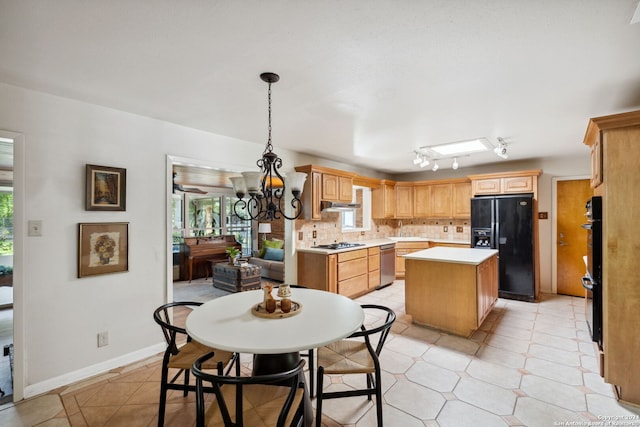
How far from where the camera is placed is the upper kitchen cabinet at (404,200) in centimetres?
632

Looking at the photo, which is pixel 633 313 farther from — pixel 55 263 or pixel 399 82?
pixel 55 263

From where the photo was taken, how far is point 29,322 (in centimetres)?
223

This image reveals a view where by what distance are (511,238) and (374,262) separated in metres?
2.18

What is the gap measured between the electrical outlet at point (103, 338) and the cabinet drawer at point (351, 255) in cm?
280

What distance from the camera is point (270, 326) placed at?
1.67 metres

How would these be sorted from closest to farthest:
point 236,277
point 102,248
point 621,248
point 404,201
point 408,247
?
point 621,248 → point 102,248 → point 236,277 → point 408,247 → point 404,201

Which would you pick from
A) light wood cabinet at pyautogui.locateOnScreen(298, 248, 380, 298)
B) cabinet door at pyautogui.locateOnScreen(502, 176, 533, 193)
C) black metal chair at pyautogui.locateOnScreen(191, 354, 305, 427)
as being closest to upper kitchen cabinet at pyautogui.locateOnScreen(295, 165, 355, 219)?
light wood cabinet at pyautogui.locateOnScreen(298, 248, 380, 298)

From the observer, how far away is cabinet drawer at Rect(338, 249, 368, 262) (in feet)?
14.3

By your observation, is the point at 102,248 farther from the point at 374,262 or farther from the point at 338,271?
the point at 374,262

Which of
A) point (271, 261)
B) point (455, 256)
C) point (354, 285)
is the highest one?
point (455, 256)

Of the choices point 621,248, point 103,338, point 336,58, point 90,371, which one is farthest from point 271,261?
point 621,248

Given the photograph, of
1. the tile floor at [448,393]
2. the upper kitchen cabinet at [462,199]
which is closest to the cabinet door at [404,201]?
the upper kitchen cabinet at [462,199]

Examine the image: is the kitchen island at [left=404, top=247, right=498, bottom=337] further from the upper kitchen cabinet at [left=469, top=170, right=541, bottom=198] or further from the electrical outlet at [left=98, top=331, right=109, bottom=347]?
the electrical outlet at [left=98, top=331, right=109, bottom=347]

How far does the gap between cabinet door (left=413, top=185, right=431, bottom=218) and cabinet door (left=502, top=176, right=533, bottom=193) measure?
1.45 meters
